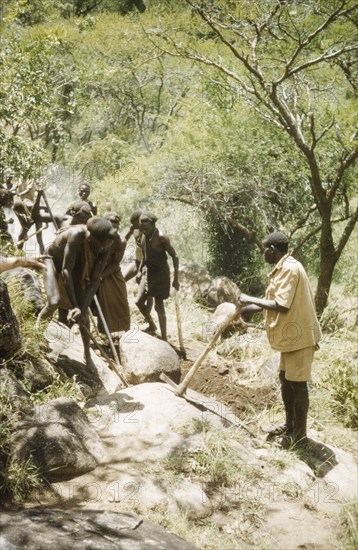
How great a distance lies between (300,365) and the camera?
4.24m

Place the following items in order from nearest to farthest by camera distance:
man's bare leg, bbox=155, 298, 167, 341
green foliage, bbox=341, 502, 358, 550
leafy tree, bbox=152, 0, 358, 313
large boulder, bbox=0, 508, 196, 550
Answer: large boulder, bbox=0, 508, 196, 550
green foliage, bbox=341, 502, 358, 550
leafy tree, bbox=152, 0, 358, 313
man's bare leg, bbox=155, 298, 167, 341

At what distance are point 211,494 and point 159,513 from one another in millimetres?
565

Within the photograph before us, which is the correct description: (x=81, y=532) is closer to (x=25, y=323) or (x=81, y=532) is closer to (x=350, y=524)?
(x=350, y=524)

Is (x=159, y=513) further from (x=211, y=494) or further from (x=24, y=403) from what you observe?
(x=24, y=403)

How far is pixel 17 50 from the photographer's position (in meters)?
7.98

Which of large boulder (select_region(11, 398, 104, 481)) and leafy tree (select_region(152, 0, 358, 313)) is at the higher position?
leafy tree (select_region(152, 0, 358, 313))

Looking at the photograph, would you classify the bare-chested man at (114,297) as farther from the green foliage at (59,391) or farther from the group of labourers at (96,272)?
the green foliage at (59,391)

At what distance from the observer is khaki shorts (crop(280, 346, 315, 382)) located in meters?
4.23

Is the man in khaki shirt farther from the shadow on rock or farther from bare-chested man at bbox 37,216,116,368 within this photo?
bare-chested man at bbox 37,216,116,368

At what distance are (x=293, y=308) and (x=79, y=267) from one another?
7.50 ft

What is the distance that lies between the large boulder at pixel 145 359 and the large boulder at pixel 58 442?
153 cm

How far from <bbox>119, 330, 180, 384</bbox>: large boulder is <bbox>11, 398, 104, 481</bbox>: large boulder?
1.53 meters

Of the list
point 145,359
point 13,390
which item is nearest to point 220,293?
point 145,359

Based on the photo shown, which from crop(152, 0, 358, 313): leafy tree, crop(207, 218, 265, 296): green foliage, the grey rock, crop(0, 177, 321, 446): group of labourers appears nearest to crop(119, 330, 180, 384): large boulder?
crop(0, 177, 321, 446): group of labourers
